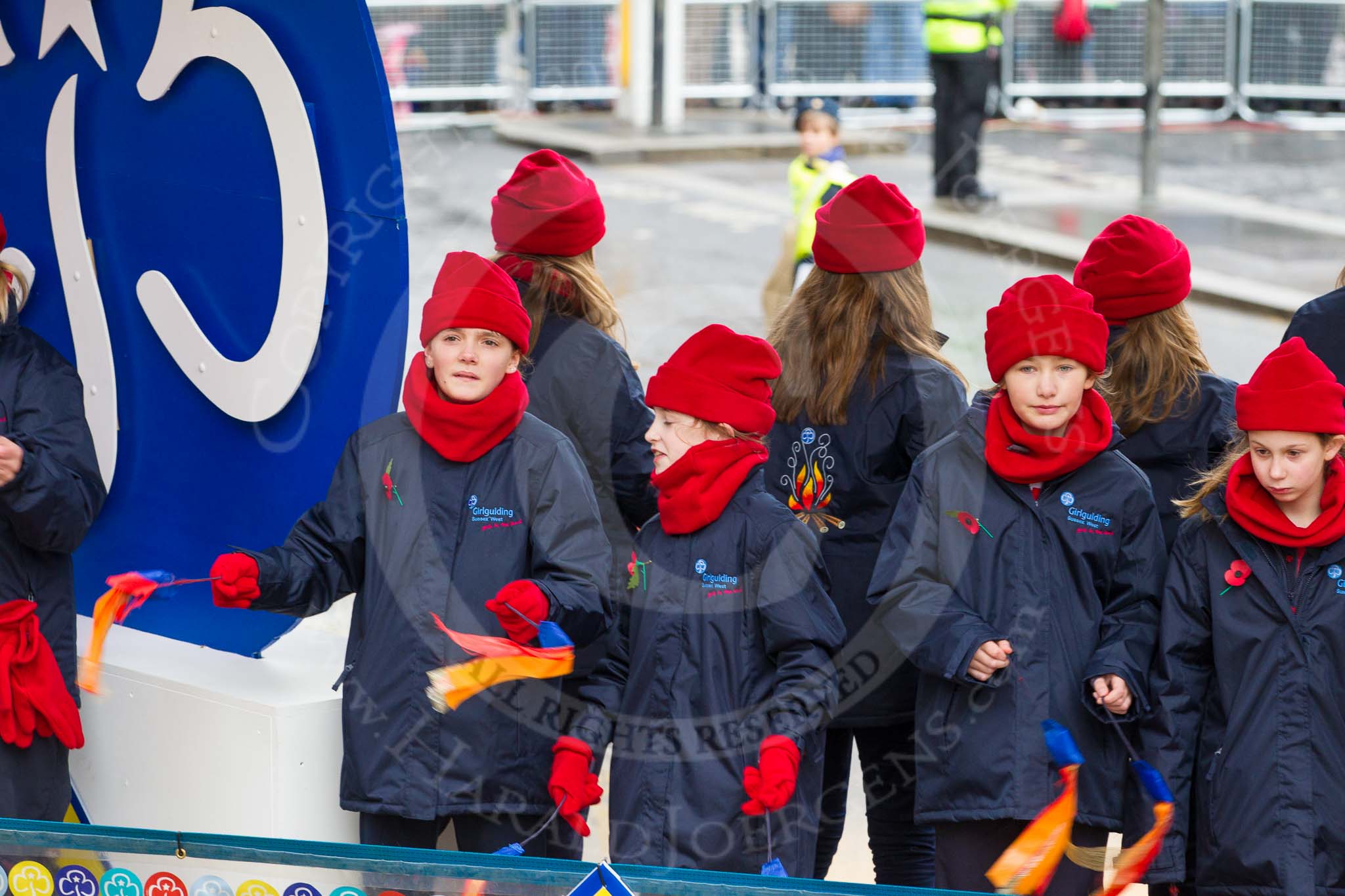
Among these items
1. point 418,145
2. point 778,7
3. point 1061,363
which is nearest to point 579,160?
point 418,145

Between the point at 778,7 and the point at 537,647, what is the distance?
16.3 m

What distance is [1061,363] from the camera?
3617 mm

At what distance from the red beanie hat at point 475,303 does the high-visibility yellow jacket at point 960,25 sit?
10.3m

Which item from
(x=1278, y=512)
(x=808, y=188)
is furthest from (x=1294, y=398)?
(x=808, y=188)

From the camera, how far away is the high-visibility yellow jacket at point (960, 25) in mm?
13406

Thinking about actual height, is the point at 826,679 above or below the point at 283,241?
below

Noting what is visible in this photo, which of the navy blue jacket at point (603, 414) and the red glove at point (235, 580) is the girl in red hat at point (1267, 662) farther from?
the red glove at point (235, 580)

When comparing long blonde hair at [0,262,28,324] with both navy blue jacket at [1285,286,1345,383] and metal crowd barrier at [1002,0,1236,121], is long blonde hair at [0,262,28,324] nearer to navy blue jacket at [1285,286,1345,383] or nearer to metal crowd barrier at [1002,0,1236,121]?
navy blue jacket at [1285,286,1345,383]

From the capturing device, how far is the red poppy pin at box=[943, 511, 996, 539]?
3619mm

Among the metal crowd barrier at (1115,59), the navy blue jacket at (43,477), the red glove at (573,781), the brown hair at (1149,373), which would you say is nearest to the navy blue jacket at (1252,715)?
the brown hair at (1149,373)

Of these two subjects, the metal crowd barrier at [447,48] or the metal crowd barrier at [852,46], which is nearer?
the metal crowd barrier at [447,48]

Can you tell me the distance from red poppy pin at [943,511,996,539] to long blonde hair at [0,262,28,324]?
210cm

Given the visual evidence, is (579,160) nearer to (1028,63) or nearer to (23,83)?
(1028,63)

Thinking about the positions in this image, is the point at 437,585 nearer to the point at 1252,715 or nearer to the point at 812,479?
the point at 812,479
